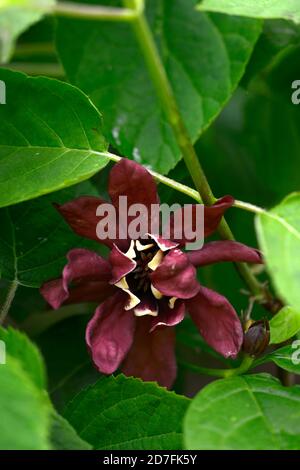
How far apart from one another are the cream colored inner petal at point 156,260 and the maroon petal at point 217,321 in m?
0.04

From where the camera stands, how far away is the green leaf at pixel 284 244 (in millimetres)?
467

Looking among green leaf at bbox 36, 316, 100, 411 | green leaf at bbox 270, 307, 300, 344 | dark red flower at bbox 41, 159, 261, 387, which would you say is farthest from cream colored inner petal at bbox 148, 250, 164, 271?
green leaf at bbox 36, 316, 100, 411

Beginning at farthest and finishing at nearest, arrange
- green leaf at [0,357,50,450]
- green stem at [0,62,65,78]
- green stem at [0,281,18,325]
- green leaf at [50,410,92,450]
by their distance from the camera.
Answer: green stem at [0,62,65,78] → green stem at [0,281,18,325] → green leaf at [50,410,92,450] → green leaf at [0,357,50,450]

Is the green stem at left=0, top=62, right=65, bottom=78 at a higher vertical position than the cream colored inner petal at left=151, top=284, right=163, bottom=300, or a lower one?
higher

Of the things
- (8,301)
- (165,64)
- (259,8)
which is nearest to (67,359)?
(8,301)

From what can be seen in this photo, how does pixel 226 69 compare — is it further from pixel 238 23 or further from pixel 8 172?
pixel 8 172

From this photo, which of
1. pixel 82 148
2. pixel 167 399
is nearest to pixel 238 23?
pixel 82 148

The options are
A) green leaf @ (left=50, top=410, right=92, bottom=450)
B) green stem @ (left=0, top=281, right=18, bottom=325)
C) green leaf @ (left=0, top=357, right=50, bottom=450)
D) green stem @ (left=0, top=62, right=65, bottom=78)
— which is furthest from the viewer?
green stem @ (left=0, top=62, right=65, bottom=78)

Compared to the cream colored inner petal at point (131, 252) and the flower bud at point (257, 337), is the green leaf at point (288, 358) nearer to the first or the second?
the flower bud at point (257, 337)

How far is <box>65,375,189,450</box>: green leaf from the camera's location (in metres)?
0.58

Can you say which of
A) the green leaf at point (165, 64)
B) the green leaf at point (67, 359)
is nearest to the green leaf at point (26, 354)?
the green leaf at point (165, 64)

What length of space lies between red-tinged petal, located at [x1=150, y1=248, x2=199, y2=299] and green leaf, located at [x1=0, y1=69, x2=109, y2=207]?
0.09 metres

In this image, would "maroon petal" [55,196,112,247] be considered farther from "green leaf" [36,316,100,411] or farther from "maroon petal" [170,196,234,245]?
"green leaf" [36,316,100,411]

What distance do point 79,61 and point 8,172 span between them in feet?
0.53
